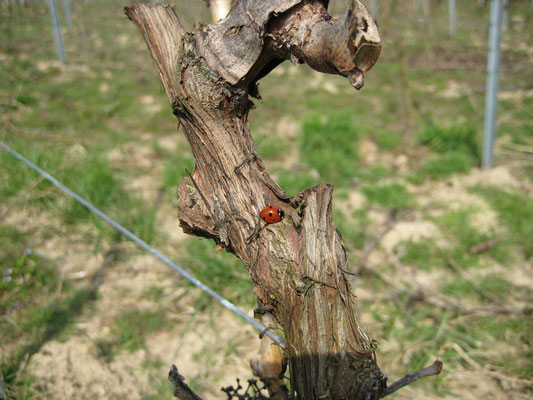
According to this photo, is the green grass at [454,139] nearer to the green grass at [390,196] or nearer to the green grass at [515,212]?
the green grass at [515,212]

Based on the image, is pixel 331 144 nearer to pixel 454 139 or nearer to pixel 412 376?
pixel 454 139

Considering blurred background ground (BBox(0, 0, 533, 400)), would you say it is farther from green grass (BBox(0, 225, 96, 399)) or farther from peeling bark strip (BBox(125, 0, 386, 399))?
peeling bark strip (BBox(125, 0, 386, 399))

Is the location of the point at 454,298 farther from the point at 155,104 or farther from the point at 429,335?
the point at 155,104

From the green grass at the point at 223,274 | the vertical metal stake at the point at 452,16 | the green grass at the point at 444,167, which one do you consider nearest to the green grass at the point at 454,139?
the green grass at the point at 444,167

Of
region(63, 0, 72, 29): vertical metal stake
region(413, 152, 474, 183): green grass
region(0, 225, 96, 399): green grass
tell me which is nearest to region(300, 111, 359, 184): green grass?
region(413, 152, 474, 183): green grass

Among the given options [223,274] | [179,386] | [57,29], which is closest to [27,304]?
[223,274]
